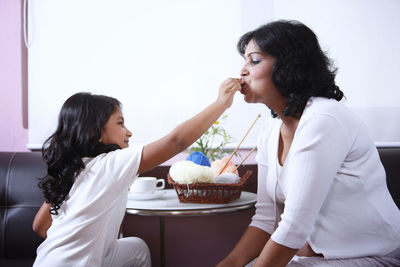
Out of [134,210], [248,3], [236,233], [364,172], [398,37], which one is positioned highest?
[248,3]

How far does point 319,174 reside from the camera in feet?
2.77

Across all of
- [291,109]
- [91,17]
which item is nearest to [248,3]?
[91,17]

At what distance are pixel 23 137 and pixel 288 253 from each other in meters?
1.66

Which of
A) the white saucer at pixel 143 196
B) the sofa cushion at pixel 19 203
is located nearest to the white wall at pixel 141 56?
the sofa cushion at pixel 19 203

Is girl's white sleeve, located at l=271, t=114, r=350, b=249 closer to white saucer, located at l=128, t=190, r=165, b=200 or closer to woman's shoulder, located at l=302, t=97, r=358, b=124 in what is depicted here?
woman's shoulder, located at l=302, t=97, r=358, b=124

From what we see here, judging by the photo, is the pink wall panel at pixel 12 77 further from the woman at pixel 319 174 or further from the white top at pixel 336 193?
the white top at pixel 336 193

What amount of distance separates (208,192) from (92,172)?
0.43 meters

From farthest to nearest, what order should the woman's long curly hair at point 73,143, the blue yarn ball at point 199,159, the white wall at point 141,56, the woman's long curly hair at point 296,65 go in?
1. the white wall at point 141,56
2. the blue yarn ball at point 199,159
3. the woman's long curly hair at point 73,143
4. the woman's long curly hair at point 296,65

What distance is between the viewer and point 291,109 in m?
1.04

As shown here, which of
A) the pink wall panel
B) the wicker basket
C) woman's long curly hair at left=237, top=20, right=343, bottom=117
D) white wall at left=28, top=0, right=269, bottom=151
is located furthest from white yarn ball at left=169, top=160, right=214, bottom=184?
the pink wall panel

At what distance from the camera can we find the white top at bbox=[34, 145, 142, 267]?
3.61 ft

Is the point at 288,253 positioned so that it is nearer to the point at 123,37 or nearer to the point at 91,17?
the point at 123,37

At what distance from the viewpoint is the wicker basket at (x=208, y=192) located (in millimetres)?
1341

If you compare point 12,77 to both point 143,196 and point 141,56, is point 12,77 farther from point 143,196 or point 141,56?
point 143,196
